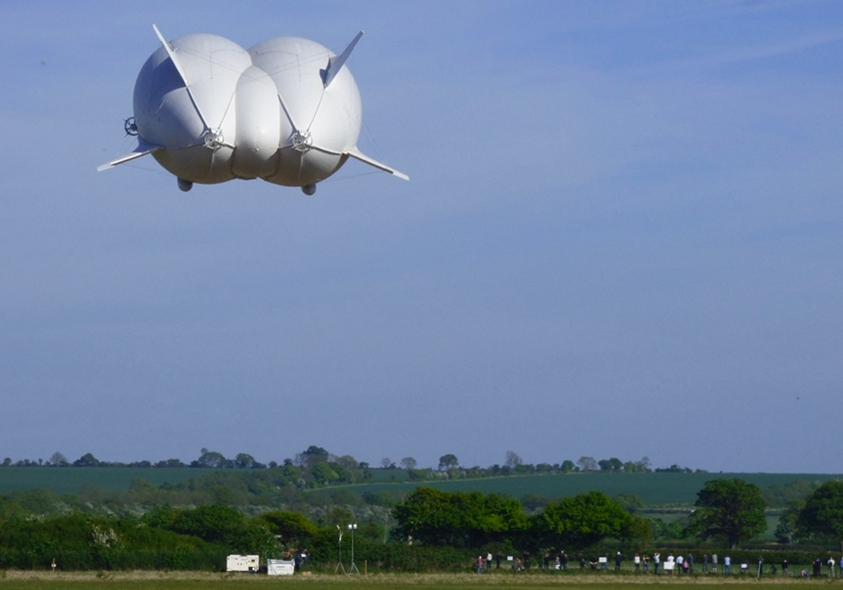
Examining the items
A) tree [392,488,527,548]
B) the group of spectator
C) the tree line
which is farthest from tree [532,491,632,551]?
the group of spectator

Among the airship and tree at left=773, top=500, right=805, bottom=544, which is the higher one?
the airship

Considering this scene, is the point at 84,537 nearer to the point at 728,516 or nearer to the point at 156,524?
the point at 156,524

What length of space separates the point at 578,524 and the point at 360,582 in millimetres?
32610

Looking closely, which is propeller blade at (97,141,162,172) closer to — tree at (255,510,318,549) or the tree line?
the tree line

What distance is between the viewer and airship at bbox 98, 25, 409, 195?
1062 inches

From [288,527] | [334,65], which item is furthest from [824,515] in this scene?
[334,65]

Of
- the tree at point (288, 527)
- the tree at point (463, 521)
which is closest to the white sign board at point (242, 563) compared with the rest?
the tree at point (288, 527)

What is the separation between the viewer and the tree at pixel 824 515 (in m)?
116

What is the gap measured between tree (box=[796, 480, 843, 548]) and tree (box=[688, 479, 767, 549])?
4.65 metres

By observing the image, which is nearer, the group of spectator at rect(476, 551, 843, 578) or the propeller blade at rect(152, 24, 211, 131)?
the propeller blade at rect(152, 24, 211, 131)

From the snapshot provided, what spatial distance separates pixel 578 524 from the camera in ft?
316

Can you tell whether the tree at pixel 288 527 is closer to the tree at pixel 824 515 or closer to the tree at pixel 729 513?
the tree at pixel 729 513

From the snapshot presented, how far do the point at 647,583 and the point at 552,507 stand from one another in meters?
28.5

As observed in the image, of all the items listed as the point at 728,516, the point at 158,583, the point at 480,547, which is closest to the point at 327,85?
the point at 158,583
